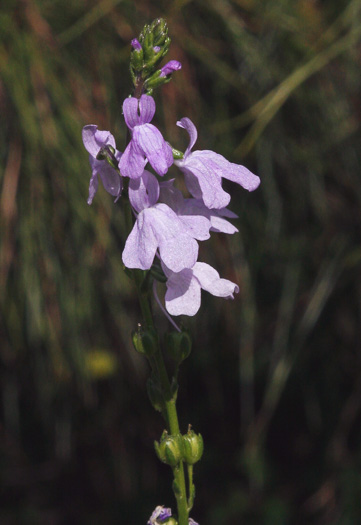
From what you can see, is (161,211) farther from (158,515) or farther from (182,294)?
(158,515)

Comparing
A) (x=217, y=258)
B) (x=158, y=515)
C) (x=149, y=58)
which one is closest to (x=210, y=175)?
(x=149, y=58)

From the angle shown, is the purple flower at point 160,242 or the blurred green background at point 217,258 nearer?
the purple flower at point 160,242

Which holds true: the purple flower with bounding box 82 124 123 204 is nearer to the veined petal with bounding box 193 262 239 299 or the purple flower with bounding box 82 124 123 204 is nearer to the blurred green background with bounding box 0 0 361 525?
the veined petal with bounding box 193 262 239 299

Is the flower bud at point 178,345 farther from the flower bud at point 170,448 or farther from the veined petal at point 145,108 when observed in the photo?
the veined petal at point 145,108

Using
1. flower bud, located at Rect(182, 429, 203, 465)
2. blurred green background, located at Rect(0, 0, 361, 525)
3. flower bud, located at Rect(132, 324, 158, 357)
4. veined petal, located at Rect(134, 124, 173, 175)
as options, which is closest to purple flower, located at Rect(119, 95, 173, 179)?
veined petal, located at Rect(134, 124, 173, 175)

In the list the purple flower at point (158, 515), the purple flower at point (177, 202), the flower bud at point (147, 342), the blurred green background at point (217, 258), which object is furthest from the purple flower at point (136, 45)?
the blurred green background at point (217, 258)

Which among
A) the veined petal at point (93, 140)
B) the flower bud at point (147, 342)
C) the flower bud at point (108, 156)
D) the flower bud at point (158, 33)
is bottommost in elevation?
the flower bud at point (147, 342)

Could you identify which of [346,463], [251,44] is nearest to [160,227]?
[251,44]
